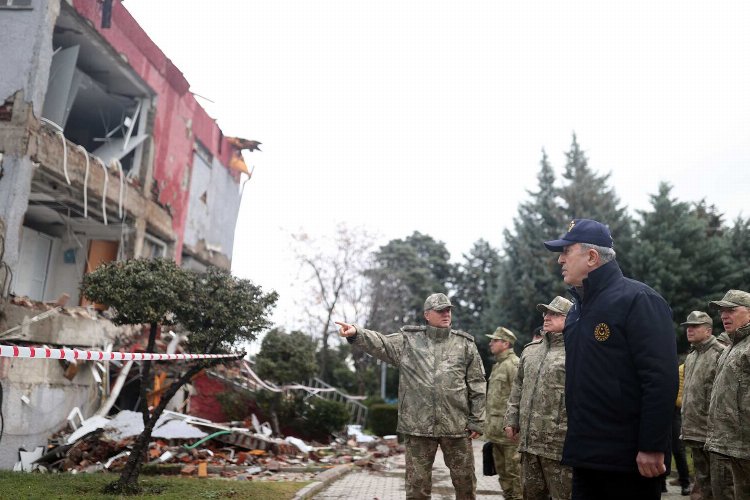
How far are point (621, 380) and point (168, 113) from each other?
1791 cm

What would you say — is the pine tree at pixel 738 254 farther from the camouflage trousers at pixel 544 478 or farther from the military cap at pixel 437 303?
the camouflage trousers at pixel 544 478

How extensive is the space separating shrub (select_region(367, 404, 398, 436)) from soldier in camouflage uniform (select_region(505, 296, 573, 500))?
56.1ft

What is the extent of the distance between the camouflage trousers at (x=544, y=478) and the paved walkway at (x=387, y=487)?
3.88 meters

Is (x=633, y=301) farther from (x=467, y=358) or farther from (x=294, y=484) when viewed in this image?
(x=294, y=484)

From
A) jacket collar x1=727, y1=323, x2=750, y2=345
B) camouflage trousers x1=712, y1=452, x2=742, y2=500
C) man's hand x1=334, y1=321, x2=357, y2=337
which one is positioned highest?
jacket collar x1=727, y1=323, x2=750, y2=345

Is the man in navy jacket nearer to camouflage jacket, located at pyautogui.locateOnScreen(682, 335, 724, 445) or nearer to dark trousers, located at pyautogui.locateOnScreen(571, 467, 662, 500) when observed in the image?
dark trousers, located at pyautogui.locateOnScreen(571, 467, 662, 500)

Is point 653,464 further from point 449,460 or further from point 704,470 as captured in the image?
point 704,470

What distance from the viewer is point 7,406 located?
11344 mm

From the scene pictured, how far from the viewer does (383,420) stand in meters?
22.8

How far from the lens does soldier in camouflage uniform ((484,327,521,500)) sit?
25.0 feet

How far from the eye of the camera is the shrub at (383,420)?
22656 millimetres

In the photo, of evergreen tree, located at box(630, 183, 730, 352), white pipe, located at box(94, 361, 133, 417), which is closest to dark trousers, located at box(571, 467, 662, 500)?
white pipe, located at box(94, 361, 133, 417)

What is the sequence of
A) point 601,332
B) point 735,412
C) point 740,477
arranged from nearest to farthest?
point 601,332 → point 740,477 → point 735,412

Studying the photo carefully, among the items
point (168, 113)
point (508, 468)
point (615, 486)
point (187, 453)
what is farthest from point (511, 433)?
point (168, 113)
